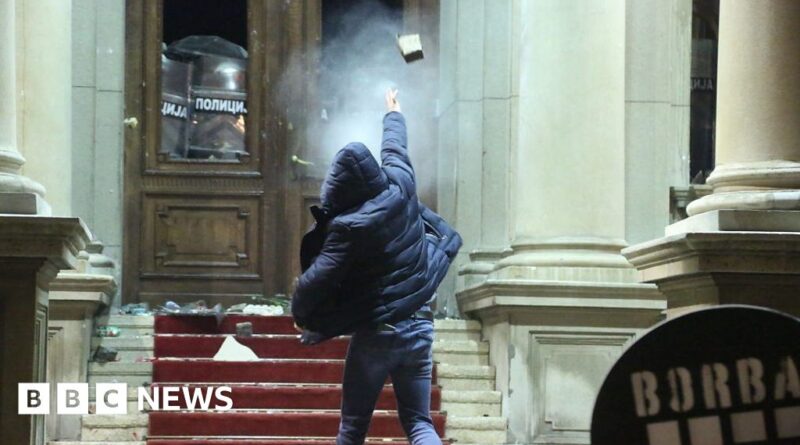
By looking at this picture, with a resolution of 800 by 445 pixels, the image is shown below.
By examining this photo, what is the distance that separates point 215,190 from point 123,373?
266 centimetres

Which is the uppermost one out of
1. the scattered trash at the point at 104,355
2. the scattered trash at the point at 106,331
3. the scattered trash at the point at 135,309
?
the scattered trash at the point at 135,309

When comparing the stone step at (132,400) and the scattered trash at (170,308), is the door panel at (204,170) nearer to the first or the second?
the scattered trash at (170,308)

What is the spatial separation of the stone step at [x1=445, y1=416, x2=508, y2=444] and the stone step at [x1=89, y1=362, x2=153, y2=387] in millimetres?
2169

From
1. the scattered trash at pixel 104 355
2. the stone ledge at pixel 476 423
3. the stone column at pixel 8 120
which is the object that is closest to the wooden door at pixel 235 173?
the scattered trash at pixel 104 355

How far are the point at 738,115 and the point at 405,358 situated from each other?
7.08 ft

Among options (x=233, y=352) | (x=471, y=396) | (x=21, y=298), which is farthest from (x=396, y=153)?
(x=233, y=352)

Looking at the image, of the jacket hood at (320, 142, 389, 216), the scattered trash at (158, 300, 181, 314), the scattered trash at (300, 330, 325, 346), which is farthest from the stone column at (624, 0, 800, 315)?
the scattered trash at (158, 300, 181, 314)

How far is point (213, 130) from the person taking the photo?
43.6 ft

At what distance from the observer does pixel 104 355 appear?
36.3 ft

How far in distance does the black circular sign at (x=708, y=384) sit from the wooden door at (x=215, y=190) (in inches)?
384

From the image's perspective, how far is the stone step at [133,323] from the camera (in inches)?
455

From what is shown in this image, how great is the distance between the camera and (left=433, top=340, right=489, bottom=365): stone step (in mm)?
11391

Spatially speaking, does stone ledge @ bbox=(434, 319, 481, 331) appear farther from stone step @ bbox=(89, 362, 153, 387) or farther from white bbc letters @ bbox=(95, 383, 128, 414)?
white bbc letters @ bbox=(95, 383, 128, 414)

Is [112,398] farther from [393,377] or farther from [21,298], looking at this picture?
[393,377]
